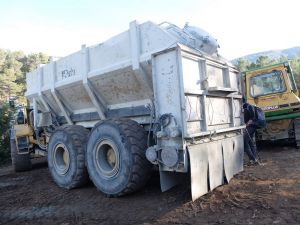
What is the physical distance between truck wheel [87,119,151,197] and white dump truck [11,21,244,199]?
0.05ft

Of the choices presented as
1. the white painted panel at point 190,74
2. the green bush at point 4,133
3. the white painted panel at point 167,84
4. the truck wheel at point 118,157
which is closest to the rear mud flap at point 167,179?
the truck wheel at point 118,157

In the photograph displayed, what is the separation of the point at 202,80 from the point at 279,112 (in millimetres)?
4943

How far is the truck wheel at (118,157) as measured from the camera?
4633 mm

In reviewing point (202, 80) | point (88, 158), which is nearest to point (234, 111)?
point (202, 80)

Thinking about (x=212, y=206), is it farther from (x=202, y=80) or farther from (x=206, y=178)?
(x=202, y=80)

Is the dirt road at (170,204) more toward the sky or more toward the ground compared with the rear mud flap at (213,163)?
more toward the ground

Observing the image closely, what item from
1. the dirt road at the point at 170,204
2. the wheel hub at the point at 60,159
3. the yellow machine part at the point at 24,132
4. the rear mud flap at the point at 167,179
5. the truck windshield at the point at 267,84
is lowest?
the dirt road at the point at 170,204

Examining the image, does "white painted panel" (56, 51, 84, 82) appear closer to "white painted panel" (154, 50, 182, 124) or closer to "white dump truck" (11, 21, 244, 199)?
"white dump truck" (11, 21, 244, 199)

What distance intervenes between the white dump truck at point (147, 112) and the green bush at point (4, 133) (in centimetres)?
718

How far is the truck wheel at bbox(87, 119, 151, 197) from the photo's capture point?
4.63 meters

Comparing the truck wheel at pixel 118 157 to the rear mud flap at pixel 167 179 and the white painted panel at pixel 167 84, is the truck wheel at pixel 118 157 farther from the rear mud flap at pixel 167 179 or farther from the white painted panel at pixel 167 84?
the white painted panel at pixel 167 84

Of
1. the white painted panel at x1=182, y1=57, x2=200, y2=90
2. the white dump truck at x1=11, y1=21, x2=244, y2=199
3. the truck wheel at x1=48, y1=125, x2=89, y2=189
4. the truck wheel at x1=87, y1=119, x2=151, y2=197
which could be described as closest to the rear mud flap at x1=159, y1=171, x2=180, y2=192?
the white dump truck at x1=11, y1=21, x2=244, y2=199

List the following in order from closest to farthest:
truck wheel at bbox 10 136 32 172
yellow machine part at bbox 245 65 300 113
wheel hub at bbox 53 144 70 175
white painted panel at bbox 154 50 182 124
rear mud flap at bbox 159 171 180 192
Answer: white painted panel at bbox 154 50 182 124 → rear mud flap at bbox 159 171 180 192 → wheel hub at bbox 53 144 70 175 → truck wheel at bbox 10 136 32 172 → yellow machine part at bbox 245 65 300 113

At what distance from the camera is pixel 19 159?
8.65m
